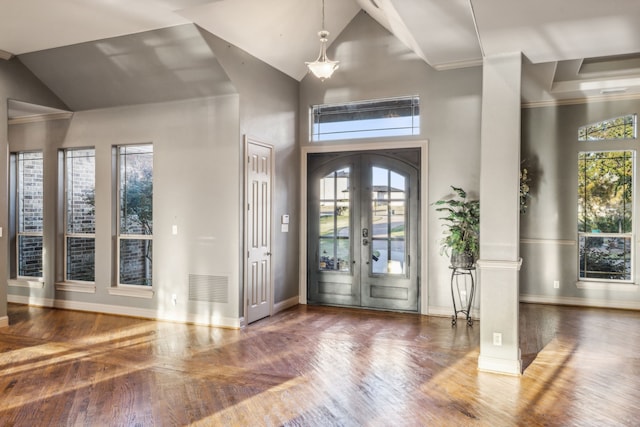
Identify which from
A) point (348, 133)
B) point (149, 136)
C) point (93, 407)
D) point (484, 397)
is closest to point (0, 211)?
point (149, 136)

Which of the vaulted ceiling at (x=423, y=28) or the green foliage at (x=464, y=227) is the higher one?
the vaulted ceiling at (x=423, y=28)

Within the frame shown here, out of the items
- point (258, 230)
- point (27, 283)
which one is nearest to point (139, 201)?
point (258, 230)

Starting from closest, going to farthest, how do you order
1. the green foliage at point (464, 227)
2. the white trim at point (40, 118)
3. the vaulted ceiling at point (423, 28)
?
the vaulted ceiling at point (423, 28) → the green foliage at point (464, 227) → the white trim at point (40, 118)

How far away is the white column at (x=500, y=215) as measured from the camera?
399cm

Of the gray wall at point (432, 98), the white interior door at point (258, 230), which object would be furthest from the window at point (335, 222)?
the white interior door at point (258, 230)

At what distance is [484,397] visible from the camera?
3.47 metres

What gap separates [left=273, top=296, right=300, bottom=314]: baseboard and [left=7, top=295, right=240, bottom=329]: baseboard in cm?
84

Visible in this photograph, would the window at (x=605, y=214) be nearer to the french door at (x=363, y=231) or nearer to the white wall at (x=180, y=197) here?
the french door at (x=363, y=231)

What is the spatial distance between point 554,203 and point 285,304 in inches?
166

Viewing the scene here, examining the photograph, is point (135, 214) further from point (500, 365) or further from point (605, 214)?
point (605, 214)

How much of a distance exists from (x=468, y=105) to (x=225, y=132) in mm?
3037

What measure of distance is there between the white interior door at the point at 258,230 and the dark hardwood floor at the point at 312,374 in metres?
0.29

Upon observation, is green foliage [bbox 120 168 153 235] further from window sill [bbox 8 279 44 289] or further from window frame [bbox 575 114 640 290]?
window frame [bbox 575 114 640 290]

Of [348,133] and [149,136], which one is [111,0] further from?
[348,133]
